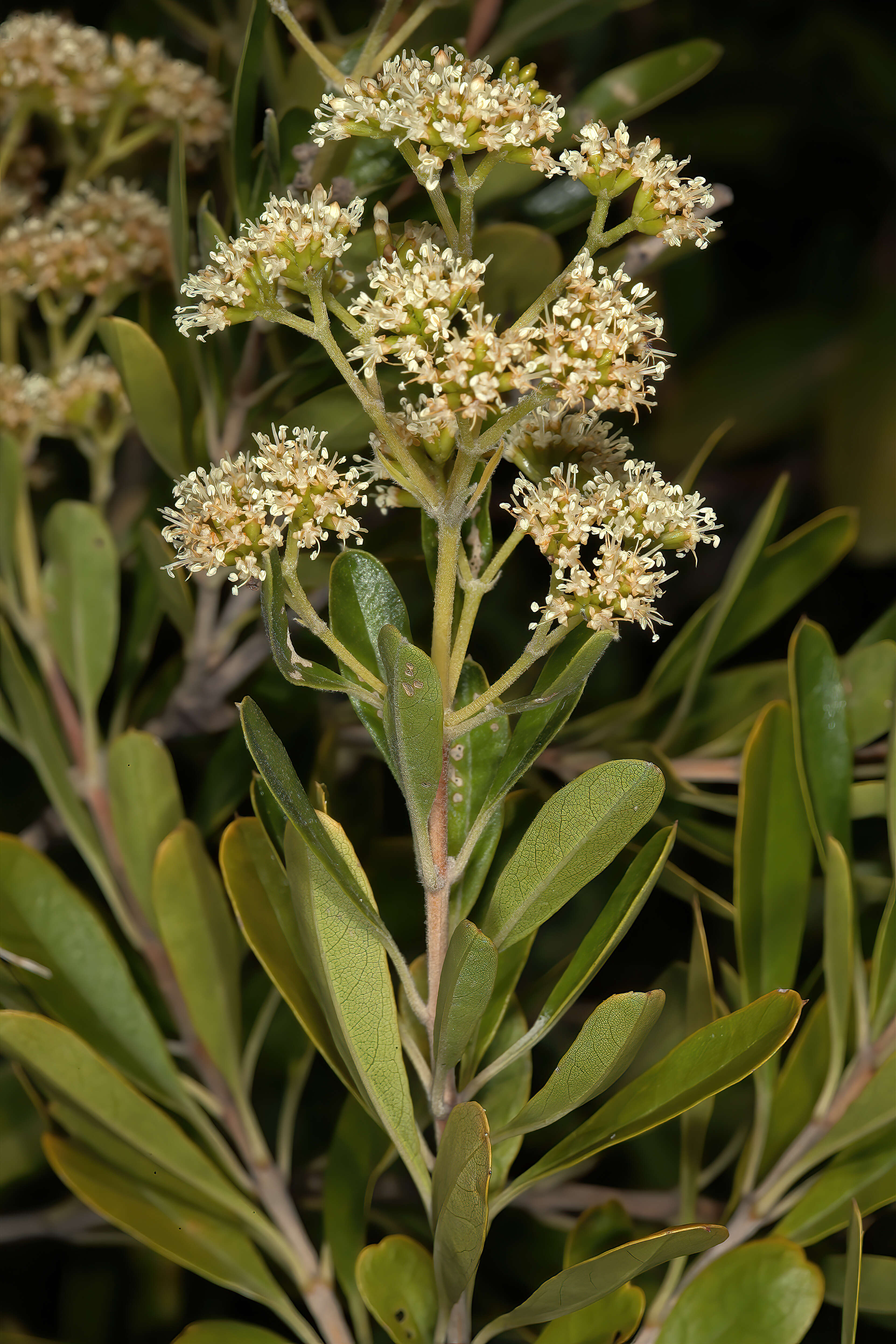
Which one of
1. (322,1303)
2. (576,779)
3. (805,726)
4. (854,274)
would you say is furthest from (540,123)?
(854,274)

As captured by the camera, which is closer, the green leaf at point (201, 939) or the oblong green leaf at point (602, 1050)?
the oblong green leaf at point (602, 1050)

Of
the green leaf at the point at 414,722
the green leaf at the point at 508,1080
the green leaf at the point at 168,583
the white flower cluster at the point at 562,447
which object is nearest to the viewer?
the green leaf at the point at 414,722

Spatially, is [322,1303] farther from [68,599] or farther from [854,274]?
[854,274]

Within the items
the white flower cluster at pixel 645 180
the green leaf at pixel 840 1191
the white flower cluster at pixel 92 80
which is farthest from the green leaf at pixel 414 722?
the white flower cluster at pixel 92 80

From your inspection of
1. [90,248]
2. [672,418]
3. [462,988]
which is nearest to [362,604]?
[462,988]

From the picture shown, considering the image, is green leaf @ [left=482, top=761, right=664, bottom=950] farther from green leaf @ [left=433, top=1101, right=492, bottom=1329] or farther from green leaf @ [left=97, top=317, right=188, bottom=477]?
green leaf @ [left=97, top=317, right=188, bottom=477]

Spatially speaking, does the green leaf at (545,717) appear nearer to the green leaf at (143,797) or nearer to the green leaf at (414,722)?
the green leaf at (414,722)
